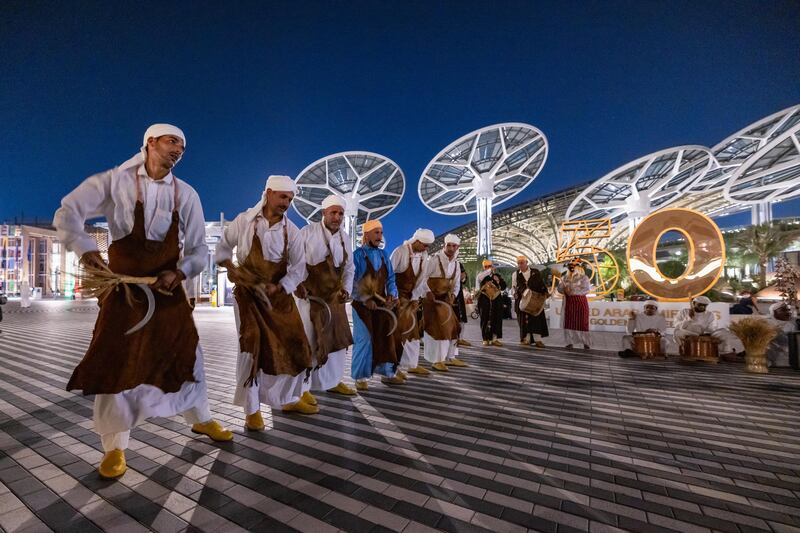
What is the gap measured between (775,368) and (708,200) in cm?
5459

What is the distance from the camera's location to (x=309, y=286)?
3932 millimetres

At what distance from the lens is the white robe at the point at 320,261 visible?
3.80 meters

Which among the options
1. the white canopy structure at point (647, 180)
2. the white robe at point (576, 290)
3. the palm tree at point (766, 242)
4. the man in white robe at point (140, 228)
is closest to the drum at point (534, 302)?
the white robe at point (576, 290)

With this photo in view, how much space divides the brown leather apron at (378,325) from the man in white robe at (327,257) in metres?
0.50

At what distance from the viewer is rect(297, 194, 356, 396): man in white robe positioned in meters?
3.81

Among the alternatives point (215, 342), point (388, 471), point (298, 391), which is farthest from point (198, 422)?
point (215, 342)

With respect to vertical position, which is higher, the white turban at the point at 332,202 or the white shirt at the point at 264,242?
the white turban at the point at 332,202

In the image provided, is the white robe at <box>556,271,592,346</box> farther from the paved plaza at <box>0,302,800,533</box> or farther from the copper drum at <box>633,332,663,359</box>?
the paved plaza at <box>0,302,800,533</box>

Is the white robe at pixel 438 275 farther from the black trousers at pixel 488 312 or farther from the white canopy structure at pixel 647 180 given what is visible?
the white canopy structure at pixel 647 180

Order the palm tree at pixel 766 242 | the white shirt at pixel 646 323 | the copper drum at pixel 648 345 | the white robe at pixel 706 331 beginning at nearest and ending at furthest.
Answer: the white robe at pixel 706 331, the copper drum at pixel 648 345, the white shirt at pixel 646 323, the palm tree at pixel 766 242

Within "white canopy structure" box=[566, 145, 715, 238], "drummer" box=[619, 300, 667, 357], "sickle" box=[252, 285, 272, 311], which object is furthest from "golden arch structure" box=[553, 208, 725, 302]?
"white canopy structure" box=[566, 145, 715, 238]

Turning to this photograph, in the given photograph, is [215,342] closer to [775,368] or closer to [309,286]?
[309,286]

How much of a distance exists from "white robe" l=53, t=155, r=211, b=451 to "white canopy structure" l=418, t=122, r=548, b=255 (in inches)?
1378

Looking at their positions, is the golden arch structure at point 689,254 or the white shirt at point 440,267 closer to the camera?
the white shirt at point 440,267
